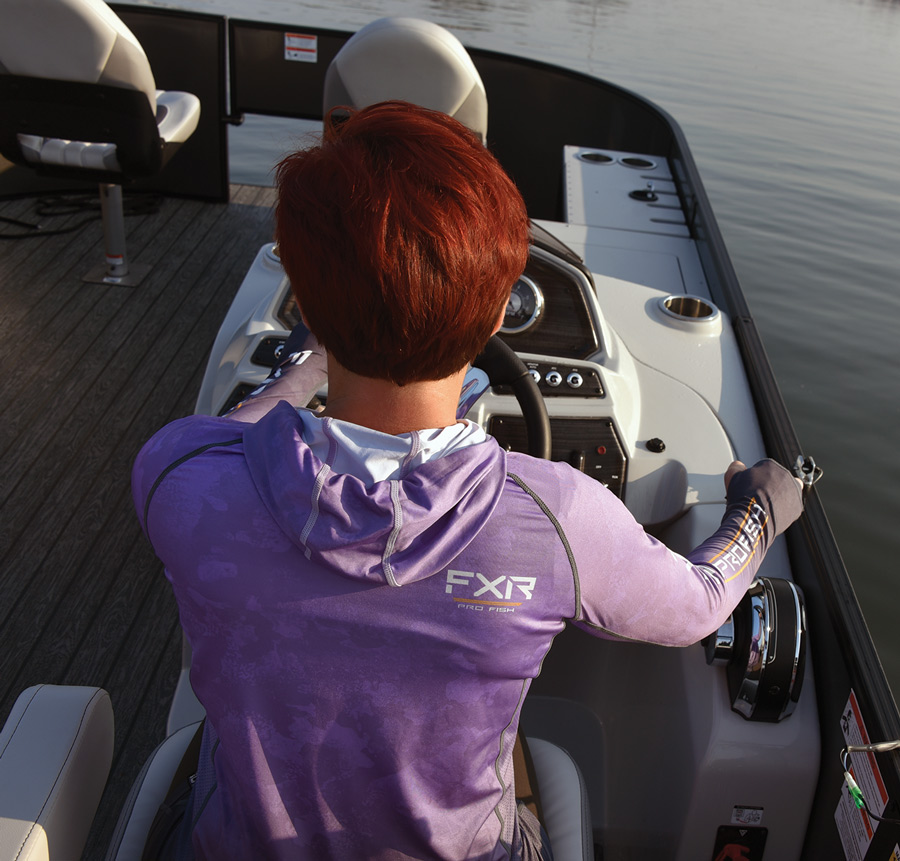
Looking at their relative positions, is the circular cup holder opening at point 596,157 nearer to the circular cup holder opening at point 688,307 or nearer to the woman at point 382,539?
the circular cup holder opening at point 688,307

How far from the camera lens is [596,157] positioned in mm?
3400

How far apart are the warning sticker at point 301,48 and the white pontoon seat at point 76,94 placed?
1.23 meters

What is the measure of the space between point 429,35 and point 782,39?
38.5 feet

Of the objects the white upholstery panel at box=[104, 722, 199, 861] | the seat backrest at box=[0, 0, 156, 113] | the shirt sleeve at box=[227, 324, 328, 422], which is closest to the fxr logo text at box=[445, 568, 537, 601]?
the shirt sleeve at box=[227, 324, 328, 422]

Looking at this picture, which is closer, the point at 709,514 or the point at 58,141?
the point at 709,514

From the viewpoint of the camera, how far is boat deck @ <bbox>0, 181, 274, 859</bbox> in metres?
1.80

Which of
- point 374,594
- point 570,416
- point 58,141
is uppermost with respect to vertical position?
point 374,594

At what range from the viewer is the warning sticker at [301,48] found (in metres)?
4.14

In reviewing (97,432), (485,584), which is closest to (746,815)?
(485,584)

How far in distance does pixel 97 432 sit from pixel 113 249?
119cm

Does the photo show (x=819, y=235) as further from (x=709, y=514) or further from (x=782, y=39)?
(x=782, y=39)

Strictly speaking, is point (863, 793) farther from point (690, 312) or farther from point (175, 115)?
point (175, 115)

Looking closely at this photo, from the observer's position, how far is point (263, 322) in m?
1.69

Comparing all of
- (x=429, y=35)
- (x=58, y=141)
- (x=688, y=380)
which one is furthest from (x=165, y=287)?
(x=688, y=380)
